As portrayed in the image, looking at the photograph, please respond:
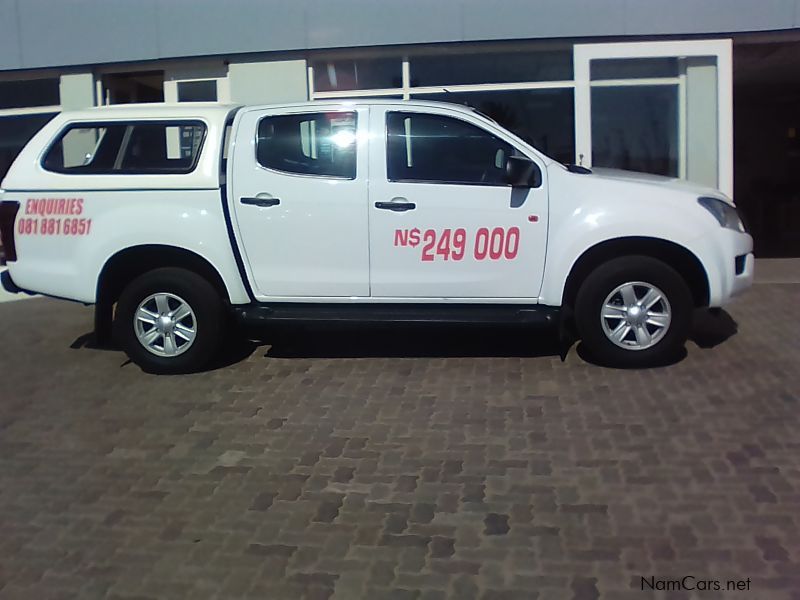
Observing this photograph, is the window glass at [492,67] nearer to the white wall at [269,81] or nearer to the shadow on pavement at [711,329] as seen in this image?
the white wall at [269,81]

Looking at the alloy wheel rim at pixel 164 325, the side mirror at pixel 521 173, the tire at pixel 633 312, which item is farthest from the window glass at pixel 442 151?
the alloy wheel rim at pixel 164 325

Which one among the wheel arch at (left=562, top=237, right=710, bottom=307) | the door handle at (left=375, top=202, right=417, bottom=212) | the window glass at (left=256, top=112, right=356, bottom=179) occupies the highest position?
the window glass at (left=256, top=112, right=356, bottom=179)

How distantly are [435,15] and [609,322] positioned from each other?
5.28 m

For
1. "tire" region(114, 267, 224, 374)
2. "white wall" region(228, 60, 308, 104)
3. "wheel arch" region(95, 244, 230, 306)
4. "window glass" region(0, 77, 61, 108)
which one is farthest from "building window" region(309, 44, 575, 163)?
"tire" region(114, 267, 224, 374)

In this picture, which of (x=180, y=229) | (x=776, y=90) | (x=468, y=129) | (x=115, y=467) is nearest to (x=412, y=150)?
(x=468, y=129)

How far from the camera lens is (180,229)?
6547mm

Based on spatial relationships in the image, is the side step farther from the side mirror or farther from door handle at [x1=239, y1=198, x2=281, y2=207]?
the side mirror

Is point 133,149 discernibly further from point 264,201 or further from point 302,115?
point 302,115

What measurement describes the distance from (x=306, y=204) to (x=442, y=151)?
107 centimetres

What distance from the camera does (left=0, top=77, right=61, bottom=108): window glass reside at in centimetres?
1161

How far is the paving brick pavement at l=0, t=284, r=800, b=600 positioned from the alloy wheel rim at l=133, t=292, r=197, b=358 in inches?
10.1

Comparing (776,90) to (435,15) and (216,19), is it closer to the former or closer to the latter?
(435,15)

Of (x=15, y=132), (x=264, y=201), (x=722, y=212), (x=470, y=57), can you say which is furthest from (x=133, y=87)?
(x=722, y=212)

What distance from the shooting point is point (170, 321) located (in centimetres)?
675
